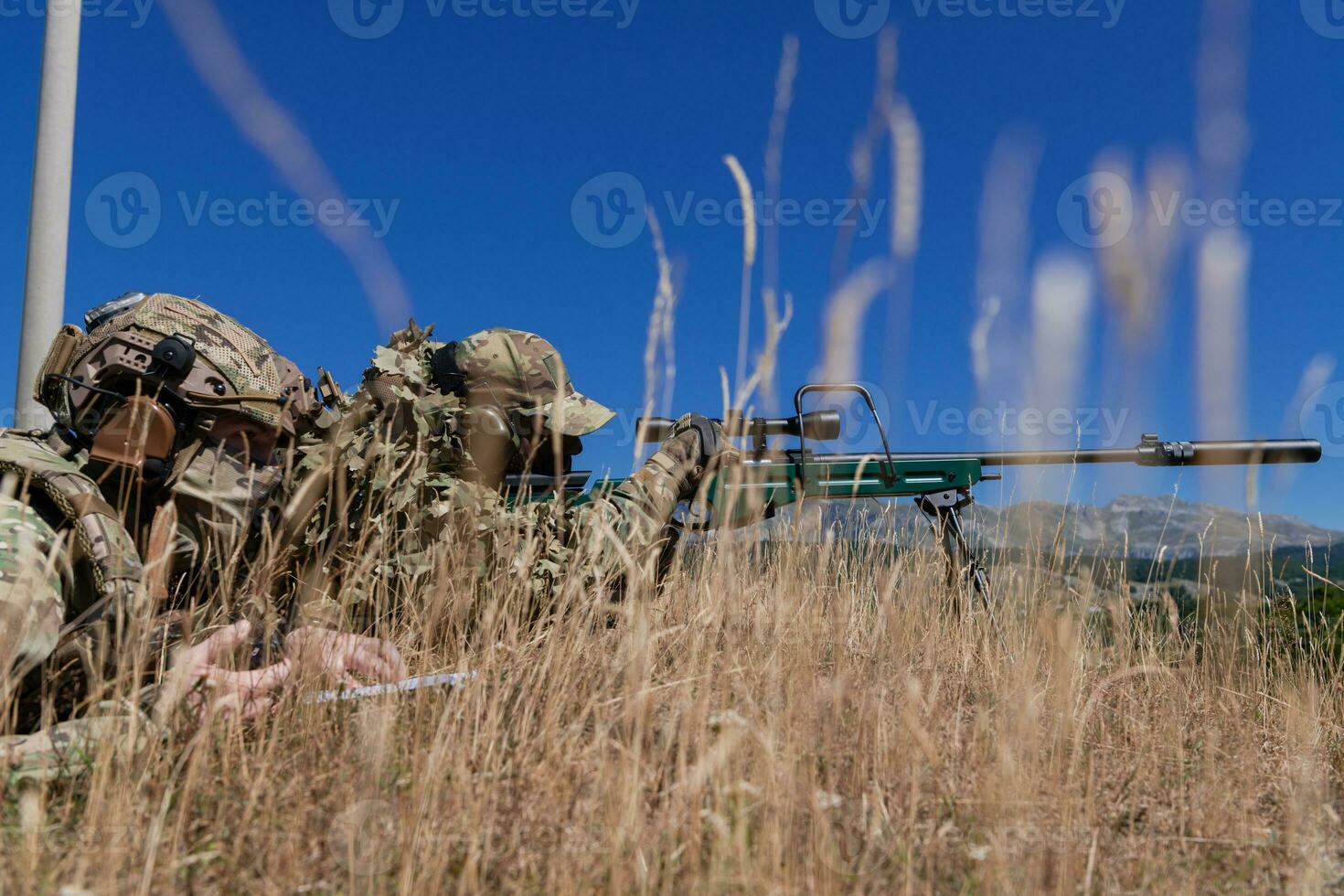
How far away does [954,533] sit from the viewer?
17.2ft

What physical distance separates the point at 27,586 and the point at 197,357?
3.39 feet

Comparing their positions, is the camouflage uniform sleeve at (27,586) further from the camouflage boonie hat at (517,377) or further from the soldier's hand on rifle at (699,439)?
the soldier's hand on rifle at (699,439)

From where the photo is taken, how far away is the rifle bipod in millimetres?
4836

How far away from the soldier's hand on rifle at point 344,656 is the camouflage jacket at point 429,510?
0.37 metres

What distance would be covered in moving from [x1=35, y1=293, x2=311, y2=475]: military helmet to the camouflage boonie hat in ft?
2.43

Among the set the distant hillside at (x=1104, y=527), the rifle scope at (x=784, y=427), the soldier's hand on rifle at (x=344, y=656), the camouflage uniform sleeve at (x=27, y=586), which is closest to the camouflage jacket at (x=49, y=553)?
the camouflage uniform sleeve at (x=27, y=586)

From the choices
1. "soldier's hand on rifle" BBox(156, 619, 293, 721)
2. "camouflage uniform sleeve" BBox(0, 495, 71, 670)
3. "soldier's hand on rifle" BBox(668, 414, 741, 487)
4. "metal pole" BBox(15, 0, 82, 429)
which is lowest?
"soldier's hand on rifle" BBox(156, 619, 293, 721)

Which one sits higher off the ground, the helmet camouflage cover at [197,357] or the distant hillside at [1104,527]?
the helmet camouflage cover at [197,357]

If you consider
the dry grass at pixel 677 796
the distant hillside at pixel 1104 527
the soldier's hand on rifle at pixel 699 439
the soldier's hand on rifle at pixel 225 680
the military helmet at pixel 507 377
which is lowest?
the dry grass at pixel 677 796

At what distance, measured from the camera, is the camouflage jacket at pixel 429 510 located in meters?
3.21

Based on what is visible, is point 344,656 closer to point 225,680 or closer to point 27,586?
point 225,680

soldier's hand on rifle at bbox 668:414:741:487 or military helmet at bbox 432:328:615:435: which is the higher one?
military helmet at bbox 432:328:615:435

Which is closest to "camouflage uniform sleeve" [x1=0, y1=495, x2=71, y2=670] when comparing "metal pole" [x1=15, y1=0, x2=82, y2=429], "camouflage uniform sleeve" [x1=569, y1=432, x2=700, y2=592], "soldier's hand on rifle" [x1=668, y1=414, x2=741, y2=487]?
"camouflage uniform sleeve" [x1=569, y1=432, x2=700, y2=592]

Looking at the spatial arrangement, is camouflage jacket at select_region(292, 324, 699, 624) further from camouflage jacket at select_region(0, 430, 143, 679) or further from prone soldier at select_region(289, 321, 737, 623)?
camouflage jacket at select_region(0, 430, 143, 679)
